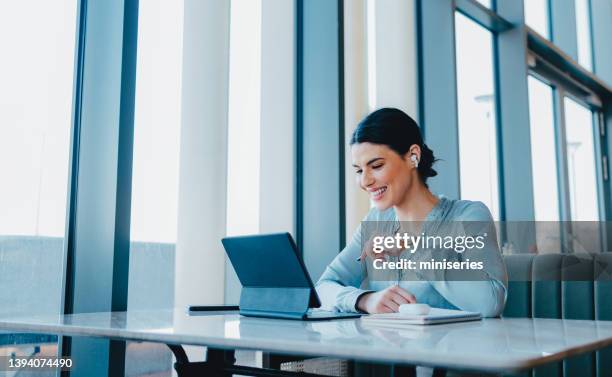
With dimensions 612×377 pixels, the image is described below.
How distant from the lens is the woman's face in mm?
1985

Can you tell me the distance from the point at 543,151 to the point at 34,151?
4373 mm

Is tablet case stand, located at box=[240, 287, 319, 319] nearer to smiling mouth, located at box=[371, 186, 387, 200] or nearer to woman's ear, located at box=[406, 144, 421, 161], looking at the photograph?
smiling mouth, located at box=[371, 186, 387, 200]

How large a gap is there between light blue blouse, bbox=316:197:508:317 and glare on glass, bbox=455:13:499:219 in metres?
2.00

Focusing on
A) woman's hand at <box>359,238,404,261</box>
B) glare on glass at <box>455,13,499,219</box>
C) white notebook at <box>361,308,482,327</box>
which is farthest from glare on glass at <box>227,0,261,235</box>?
glare on glass at <box>455,13,499,219</box>

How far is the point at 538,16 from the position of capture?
5410 mm

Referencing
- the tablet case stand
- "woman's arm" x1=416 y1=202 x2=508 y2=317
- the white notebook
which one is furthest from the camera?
"woman's arm" x1=416 y1=202 x2=508 y2=317

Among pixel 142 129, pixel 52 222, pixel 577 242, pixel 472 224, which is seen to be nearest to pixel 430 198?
pixel 472 224

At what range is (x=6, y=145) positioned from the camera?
1851mm

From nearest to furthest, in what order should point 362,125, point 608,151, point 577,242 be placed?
1. point 362,125
2. point 577,242
3. point 608,151

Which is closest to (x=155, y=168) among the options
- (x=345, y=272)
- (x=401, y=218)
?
(x=345, y=272)

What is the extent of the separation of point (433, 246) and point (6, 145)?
1.34 metres

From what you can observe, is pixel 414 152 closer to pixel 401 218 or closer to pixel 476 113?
pixel 401 218

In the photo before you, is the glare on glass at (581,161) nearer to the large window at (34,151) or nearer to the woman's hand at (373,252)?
the woman's hand at (373,252)

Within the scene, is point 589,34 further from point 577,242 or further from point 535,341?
point 535,341
